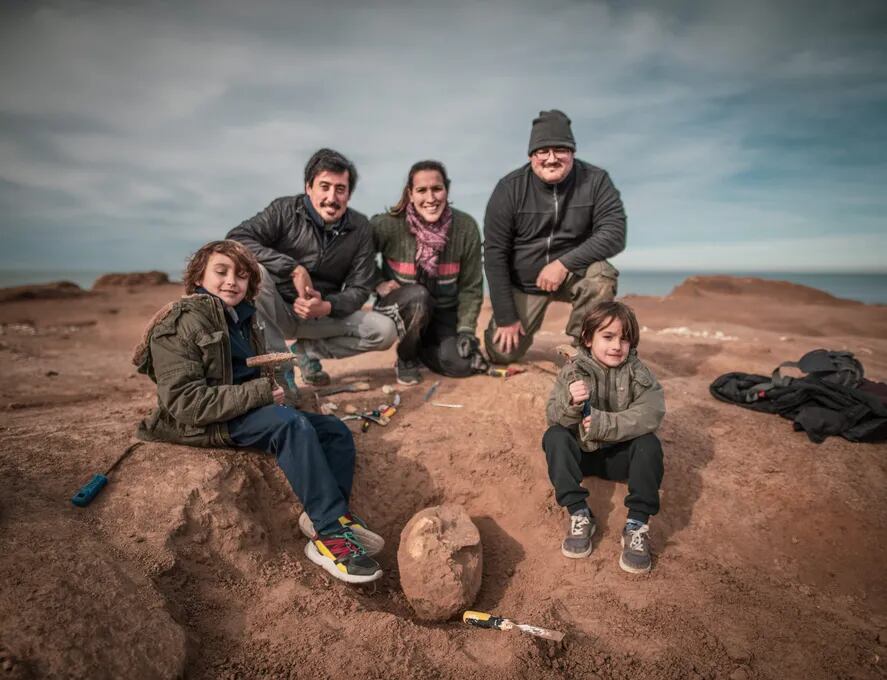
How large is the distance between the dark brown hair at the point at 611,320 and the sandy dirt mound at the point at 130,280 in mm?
18382

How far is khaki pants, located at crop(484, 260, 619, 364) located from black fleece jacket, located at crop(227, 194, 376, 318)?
4.55 feet

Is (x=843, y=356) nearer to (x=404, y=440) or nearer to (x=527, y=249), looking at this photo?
(x=527, y=249)

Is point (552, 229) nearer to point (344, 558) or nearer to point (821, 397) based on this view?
point (821, 397)

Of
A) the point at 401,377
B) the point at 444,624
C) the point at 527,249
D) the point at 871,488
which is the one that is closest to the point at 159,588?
the point at 444,624

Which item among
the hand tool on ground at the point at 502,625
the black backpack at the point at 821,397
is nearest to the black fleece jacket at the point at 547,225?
the black backpack at the point at 821,397

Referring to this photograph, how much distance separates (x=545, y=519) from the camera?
310cm

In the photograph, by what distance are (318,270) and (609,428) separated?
9.06ft

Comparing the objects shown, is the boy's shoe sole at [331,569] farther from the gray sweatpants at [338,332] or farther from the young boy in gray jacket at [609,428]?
the gray sweatpants at [338,332]

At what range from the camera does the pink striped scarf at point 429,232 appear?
452 centimetres

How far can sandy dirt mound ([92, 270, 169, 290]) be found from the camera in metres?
17.4

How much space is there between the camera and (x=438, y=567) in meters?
2.50

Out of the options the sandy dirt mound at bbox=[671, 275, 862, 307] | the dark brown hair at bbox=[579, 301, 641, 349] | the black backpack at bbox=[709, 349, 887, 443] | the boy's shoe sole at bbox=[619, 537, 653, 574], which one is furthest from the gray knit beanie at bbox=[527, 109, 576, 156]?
the sandy dirt mound at bbox=[671, 275, 862, 307]

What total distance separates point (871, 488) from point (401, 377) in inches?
138

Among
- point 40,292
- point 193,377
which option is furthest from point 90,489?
point 40,292
